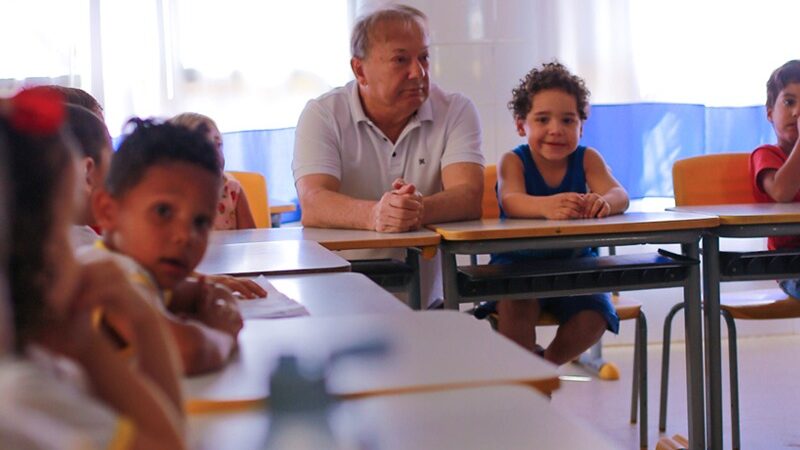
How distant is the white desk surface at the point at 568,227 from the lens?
223cm

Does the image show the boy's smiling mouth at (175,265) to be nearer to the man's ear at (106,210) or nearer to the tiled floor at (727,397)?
the man's ear at (106,210)

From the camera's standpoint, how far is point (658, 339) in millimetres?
4465

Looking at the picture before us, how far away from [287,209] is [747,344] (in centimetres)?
218

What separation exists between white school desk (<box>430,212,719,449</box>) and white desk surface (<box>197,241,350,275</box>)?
42 cm

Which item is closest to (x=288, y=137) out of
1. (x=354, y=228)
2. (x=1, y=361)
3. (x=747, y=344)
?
(x=354, y=228)

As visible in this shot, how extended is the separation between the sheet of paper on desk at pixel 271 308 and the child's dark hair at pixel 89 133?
1.60 feet

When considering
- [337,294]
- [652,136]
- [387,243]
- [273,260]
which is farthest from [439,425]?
[652,136]

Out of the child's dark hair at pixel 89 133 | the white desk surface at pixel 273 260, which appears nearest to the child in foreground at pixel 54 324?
the child's dark hair at pixel 89 133

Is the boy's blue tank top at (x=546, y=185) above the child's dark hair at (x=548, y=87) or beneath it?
beneath

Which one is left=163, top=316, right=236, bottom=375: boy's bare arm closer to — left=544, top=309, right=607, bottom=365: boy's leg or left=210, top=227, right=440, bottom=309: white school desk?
left=210, top=227, right=440, bottom=309: white school desk

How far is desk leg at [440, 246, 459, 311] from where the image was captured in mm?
2314

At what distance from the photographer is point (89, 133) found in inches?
19.2

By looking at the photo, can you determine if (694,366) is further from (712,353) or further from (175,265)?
(175,265)

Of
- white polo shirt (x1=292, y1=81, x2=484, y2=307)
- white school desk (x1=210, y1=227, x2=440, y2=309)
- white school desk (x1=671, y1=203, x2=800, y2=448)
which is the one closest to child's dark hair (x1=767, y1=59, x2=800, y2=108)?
white school desk (x1=671, y1=203, x2=800, y2=448)
